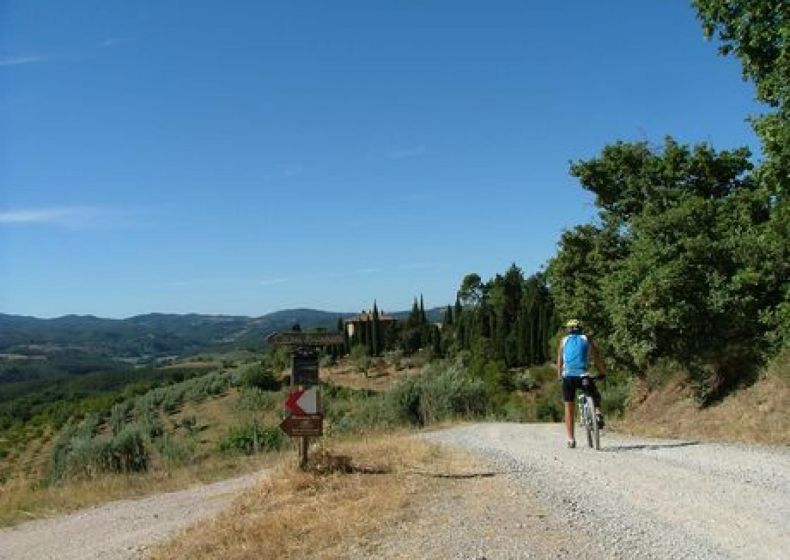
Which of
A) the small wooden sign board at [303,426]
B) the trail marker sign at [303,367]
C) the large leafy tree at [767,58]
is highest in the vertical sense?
the large leafy tree at [767,58]

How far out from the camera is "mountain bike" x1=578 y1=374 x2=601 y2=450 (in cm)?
1233

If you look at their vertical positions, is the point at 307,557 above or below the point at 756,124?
Result: below

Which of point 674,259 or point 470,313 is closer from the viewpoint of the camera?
point 674,259

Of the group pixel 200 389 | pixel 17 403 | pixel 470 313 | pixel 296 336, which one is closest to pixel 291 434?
pixel 296 336

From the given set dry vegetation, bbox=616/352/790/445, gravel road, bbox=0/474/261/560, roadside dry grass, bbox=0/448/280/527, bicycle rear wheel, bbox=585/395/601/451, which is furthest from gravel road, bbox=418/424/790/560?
roadside dry grass, bbox=0/448/280/527

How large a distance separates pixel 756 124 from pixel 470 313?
8348 cm

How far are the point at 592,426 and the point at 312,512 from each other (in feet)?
17.0

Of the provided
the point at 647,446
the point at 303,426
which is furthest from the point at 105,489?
the point at 647,446

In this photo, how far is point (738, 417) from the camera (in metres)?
15.0

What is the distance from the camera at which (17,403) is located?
14275 cm

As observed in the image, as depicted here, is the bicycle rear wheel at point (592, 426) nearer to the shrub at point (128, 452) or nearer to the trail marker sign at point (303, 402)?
the trail marker sign at point (303, 402)

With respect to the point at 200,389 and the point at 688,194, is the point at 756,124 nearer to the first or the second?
the point at 688,194

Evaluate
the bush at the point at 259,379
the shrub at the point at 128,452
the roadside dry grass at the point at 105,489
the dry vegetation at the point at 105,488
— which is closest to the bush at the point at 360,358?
the bush at the point at 259,379

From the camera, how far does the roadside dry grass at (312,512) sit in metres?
7.79
